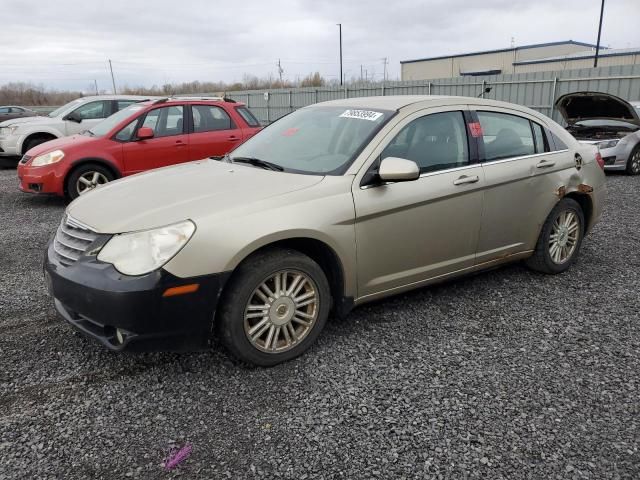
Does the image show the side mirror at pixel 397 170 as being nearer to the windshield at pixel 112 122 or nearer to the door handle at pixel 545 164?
the door handle at pixel 545 164

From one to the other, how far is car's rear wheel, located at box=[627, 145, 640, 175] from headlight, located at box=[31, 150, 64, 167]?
10.5 metres

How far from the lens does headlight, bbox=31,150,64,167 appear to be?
7715 mm

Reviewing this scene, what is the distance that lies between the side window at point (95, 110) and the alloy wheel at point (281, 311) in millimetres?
10269

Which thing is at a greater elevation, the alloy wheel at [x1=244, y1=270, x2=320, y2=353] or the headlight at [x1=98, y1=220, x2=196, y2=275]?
the headlight at [x1=98, y1=220, x2=196, y2=275]

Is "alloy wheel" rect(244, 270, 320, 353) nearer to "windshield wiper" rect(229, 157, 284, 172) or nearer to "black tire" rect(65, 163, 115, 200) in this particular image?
"windshield wiper" rect(229, 157, 284, 172)

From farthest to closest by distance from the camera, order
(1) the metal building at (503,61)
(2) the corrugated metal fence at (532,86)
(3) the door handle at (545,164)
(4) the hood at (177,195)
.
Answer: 1. (1) the metal building at (503,61)
2. (2) the corrugated metal fence at (532,86)
3. (3) the door handle at (545,164)
4. (4) the hood at (177,195)

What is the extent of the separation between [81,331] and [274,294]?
113 cm

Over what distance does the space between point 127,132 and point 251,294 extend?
19.8ft

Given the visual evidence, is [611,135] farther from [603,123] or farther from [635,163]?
[635,163]

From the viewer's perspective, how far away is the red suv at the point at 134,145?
25.4ft

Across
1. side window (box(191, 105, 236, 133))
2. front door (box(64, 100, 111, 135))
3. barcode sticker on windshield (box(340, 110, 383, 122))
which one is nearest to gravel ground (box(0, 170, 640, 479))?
barcode sticker on windshield (box(340, 110, 383, 122))

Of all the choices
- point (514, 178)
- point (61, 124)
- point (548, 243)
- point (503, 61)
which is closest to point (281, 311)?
point (514, 178)

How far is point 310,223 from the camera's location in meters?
3.15

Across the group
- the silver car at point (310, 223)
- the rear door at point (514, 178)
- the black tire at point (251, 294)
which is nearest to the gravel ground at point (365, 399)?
the black tire at point (251, 294)
